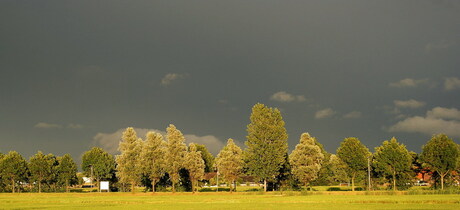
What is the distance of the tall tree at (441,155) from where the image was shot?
99500 mm

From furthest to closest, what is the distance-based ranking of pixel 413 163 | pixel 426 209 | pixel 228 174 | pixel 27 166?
pixel 27 166 < pixel 413 163 < pixel 228 174 < pixel 426 209

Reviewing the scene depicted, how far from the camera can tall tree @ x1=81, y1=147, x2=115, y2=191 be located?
127 meters

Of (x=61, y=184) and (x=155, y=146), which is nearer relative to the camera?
(x=155, y=146)

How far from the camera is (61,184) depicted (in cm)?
12712

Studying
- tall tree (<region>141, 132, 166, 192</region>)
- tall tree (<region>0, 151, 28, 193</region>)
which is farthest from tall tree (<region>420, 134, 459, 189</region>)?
tall tree (<region>0, 151, 28, 193</region>)

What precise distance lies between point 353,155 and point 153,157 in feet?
158

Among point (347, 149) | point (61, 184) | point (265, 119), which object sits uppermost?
point (265, 119)

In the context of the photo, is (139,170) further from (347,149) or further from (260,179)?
(347,149)

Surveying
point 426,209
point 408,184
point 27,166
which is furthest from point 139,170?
point 426,209

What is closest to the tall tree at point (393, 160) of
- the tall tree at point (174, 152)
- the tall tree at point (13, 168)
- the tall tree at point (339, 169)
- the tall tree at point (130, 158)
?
the tall tree at point (339, 169)

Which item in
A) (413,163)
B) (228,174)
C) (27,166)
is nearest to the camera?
(228,174)

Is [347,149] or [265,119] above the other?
[265,119]

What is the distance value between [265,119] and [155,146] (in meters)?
26.1

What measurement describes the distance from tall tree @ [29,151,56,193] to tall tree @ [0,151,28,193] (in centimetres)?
205
